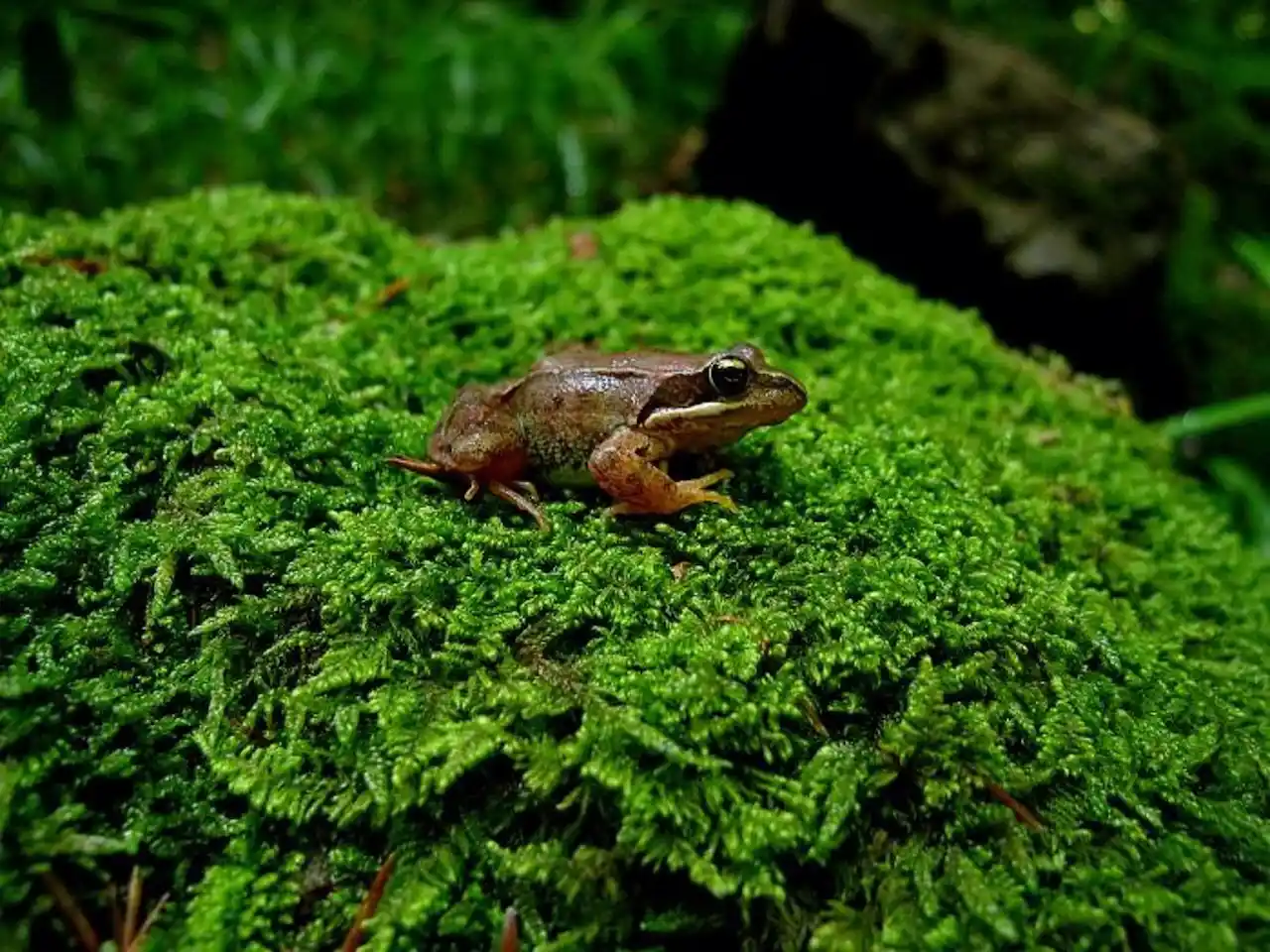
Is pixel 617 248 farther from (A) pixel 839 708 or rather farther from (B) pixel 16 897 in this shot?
(B) pixel 16 897

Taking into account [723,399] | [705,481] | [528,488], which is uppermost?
[723,399]

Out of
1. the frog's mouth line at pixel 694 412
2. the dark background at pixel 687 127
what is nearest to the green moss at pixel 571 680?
the frog's mouth line at pixel 694 412

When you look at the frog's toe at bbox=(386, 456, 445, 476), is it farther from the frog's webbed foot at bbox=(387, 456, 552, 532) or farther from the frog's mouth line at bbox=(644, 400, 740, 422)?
the frog's mouth line at bbox=(644, 400, 740, 422)

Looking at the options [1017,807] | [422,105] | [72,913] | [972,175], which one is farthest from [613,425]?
[422,105]

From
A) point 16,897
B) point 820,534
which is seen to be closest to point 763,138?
point 820,534

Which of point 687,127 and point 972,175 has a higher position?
point 972,175

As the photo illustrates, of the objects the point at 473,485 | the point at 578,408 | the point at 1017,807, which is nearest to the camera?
the point at 1017,807

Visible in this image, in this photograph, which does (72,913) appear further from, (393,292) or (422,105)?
(422,105)
